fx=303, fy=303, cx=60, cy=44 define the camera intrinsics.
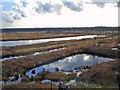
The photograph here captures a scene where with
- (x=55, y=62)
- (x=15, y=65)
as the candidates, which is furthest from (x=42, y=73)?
(x=55, y=62)

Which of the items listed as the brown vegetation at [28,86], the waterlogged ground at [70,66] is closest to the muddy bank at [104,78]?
the waterlogged ground at [70,66]

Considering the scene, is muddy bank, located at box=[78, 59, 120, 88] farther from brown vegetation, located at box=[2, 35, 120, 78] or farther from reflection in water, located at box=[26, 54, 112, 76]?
reflection in water, located at box=[26, 54, 112, 76]

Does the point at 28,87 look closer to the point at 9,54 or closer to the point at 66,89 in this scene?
the point at 66,89

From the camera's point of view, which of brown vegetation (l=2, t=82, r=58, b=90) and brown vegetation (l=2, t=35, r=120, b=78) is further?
brown vegetation (l=2, t=35, r=120, b=78)

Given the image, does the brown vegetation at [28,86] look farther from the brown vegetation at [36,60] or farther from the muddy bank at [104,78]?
the brown vegetation at [36,60]

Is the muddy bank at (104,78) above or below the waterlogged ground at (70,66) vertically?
above

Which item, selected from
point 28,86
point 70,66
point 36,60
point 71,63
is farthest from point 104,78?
point 36,60

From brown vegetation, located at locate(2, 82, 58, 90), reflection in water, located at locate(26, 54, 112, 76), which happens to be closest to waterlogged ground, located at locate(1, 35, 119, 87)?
reflection in water, located at locate(26, 54, 112, 76)

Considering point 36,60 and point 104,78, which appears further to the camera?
point 36,60

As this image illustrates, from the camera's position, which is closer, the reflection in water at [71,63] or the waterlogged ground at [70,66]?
the waterlogged ground at [70,66]

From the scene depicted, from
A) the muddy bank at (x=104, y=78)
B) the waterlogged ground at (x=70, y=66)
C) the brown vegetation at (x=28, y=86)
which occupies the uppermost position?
the muddy bank at (x=104, y=78)

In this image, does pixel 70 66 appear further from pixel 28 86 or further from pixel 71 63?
pixel 28 86
